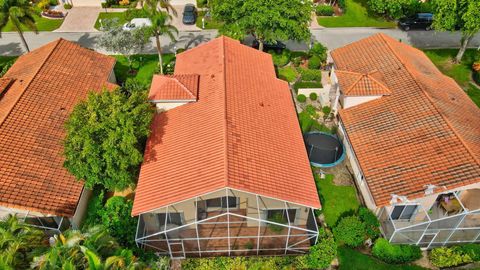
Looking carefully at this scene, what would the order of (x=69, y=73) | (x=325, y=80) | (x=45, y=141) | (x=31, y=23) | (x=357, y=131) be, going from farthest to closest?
(x=325, y=80), (x=31, y=23), (x=69, y=73), (x=357, y=131), (x=45, y=141)

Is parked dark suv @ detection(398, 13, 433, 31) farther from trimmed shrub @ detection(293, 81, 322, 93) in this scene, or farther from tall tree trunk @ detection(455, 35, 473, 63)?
trimmed shrub @ detection(293, 81, 322, 93)

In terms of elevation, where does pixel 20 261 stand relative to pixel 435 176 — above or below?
above

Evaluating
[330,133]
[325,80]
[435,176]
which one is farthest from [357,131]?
[325,80]

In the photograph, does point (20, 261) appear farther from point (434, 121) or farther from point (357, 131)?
point (434, 121)

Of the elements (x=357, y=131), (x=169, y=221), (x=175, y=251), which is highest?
(x=357, y=131)

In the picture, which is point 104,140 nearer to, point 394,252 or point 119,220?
point 119,220

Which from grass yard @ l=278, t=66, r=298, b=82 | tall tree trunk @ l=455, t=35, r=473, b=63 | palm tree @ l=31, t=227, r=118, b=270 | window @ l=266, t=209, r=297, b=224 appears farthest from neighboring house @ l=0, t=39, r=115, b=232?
tall tree trunk @ l=455, t=35, r=473, b=63

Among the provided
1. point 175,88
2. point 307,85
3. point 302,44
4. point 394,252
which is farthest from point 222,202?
point 302,44

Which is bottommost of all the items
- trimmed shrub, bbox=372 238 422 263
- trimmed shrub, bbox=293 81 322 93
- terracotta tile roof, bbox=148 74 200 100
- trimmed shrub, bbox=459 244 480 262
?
trimmed shrub, bbox=372 238 422 263
